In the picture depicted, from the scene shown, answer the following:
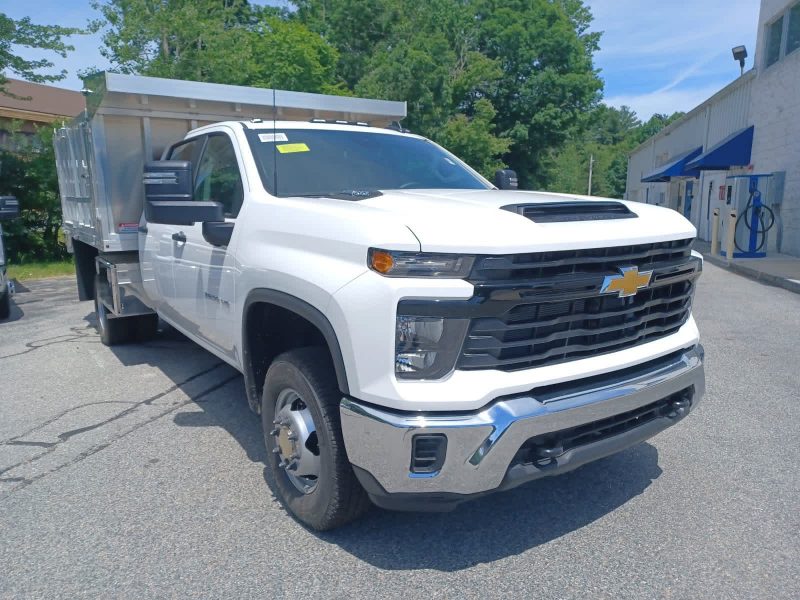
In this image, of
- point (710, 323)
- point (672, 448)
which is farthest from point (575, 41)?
point (672, 448)

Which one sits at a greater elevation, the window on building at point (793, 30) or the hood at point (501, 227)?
the window on building at point (793, 30)

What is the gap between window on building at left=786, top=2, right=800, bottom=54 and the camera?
1625cm

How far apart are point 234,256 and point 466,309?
168 centimetres

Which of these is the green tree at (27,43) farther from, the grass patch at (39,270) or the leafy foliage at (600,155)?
the leafy foliage at (600,155)

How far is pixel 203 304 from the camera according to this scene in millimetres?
4262

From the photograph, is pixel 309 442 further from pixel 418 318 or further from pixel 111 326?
pixel 111 326

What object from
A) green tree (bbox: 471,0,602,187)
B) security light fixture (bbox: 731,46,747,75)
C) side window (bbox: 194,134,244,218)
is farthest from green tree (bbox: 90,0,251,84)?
green tree (bbox: 471,0,602,187)

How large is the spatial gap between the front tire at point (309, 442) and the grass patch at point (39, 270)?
12624 mm

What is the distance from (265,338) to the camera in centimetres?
371

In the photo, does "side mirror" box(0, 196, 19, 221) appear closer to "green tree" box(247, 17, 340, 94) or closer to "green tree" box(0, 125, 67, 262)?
"green tree" box(0, 125, 67, 262)

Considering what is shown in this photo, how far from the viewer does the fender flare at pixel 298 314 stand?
2764 millimetres

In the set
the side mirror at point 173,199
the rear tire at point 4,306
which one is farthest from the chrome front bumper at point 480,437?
the rear tire at point 4,306

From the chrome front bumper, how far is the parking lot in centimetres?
51

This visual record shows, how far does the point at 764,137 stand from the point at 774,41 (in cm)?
253
